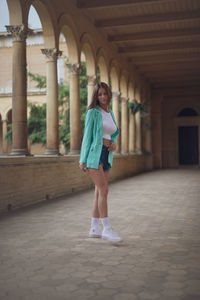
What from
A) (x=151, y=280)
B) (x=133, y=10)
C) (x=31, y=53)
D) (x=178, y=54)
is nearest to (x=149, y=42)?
(x=178, y=54)

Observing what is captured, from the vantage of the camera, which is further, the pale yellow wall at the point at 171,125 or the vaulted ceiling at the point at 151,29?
the pale yellow wall at the point at 171,125

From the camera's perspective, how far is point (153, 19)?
44.6 feet

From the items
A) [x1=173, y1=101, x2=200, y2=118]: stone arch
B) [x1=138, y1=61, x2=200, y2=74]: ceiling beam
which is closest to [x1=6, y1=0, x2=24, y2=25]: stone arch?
[x1=138, y1=61, x2=200, y2=74]: ceiling beam

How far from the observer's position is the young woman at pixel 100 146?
4.55 meters

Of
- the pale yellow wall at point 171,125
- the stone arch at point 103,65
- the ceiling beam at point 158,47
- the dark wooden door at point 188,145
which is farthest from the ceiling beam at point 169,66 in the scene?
the dark wooden door at point 188,145

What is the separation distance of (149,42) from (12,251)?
1413 centimetres

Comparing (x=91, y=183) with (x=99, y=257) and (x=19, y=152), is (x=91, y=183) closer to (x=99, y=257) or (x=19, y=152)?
(x=19, y=152)

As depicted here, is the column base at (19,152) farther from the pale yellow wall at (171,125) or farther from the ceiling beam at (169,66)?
Result: the pale yellow wall at (171,125)

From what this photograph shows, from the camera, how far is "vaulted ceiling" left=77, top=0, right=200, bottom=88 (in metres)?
12.8

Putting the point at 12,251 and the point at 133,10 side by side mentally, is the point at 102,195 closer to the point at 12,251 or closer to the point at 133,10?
the point at 12,251

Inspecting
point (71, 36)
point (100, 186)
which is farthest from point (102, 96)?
point (71, 36)

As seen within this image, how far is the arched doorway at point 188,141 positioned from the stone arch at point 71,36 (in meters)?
18.0

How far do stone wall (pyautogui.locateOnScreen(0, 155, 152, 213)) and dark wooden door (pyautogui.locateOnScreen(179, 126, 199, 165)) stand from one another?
18.0 metres

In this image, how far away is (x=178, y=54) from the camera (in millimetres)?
19016
